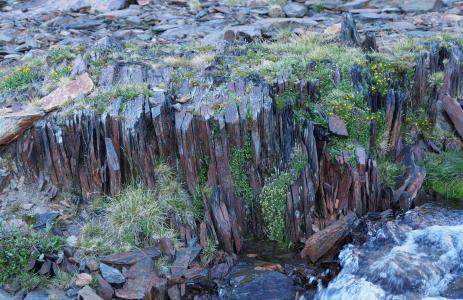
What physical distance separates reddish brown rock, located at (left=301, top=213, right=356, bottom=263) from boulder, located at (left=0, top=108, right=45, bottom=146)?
443 centimetres

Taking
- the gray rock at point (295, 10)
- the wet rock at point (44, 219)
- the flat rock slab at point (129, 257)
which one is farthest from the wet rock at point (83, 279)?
the gray rock at point (295, 10)

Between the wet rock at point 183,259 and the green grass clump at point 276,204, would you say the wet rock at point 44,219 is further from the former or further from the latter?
the green grass clump at point 276,204

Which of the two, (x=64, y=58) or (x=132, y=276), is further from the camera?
(x=64, y=58)

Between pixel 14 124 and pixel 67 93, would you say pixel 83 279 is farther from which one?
pixel 67 93

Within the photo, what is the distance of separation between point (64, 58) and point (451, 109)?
723cm

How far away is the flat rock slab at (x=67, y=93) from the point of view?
8248mm

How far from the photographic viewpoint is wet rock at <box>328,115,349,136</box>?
26.5 feet

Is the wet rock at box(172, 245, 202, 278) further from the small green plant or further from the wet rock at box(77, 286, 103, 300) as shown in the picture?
the small green plant

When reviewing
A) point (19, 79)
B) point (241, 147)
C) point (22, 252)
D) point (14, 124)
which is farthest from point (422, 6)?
point (22, 252)

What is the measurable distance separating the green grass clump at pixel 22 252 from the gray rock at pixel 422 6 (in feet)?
37.1

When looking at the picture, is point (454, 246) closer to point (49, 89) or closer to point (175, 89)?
point (175, 89)

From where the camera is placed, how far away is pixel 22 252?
6.33 m

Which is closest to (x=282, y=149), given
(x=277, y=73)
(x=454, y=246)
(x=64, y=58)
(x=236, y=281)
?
(x=277, y=73)

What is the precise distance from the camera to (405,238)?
301 inches
